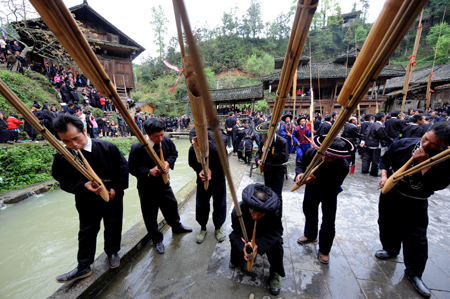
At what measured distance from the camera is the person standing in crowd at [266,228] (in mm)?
2178

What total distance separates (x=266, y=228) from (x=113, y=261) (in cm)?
212

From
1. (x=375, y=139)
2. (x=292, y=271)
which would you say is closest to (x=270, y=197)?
(x=292, y=271)

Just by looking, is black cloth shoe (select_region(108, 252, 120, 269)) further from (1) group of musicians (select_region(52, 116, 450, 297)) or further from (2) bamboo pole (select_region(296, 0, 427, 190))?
(2) bamboo pole (select_region(296, 0, 427, 190))

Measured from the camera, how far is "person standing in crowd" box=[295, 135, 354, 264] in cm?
246

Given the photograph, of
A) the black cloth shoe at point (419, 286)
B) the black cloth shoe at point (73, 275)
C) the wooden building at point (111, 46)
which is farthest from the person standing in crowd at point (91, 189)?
the wooden building at point (111, 46)

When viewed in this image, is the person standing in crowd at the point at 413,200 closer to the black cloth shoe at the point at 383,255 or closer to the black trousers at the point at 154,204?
the black cloth shoe at the point at 383,255

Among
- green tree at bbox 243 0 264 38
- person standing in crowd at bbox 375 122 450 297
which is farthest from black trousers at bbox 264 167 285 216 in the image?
green tree at bbox 243 0 264 38

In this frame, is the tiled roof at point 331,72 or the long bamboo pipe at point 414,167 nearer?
the long bamboo pipe at point 414,167

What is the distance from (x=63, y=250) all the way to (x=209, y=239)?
2686 millimetres

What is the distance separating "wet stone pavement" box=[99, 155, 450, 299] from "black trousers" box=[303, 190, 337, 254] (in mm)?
318

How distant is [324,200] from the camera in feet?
8.86

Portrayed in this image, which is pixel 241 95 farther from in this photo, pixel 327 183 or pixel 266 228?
pixel 266 228

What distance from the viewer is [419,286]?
2.33 metres

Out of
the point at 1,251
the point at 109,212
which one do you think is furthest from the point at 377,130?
the point at 1,251
